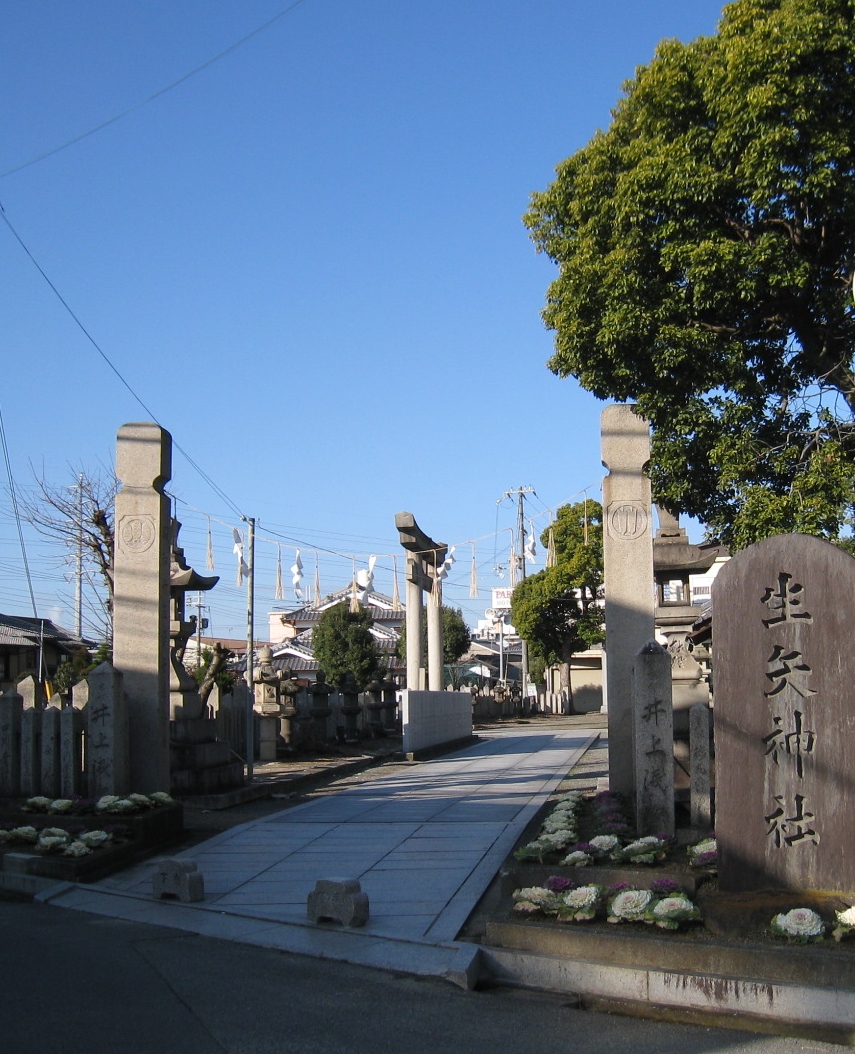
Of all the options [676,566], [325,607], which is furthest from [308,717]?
[325,607]

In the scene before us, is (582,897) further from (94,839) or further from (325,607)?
(325,607)

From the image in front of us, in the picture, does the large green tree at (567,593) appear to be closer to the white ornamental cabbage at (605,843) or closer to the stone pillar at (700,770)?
the stone pillar at (700,770)

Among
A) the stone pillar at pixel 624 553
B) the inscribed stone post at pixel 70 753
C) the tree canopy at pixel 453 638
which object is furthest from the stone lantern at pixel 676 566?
the tree canopy at pixel 453 638

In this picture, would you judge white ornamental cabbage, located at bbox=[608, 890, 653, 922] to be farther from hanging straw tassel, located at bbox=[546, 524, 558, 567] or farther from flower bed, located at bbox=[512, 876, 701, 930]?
hanging straw tassel, located at bbox=[546, 524, 558, 567]

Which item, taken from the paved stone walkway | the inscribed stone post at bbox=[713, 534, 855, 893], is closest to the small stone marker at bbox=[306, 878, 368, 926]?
the paved stone walkway

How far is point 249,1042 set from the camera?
17.1ft

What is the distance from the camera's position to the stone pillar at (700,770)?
30.0 ft

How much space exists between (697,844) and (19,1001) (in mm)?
4887

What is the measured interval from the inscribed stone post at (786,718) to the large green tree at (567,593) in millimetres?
38110

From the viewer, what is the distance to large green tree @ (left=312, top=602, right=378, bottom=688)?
45.0 meters

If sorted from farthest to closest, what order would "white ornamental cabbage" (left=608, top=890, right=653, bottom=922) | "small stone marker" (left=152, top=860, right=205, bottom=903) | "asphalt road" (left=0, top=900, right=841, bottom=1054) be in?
1. "small stone marker" (left=152, top=860, right=205, bottom=903)
2. "white ornamental cabbage" (left=608, top=890, right=653, bottom=922)
3. "asphalt road" (left=0, top=900, right=841, bottom=1054)

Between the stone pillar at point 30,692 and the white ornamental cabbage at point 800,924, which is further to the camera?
the stone pillar at point 30,692

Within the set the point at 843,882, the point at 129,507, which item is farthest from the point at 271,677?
the point at 843,882

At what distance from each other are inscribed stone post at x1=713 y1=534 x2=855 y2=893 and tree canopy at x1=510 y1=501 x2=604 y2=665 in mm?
38110
